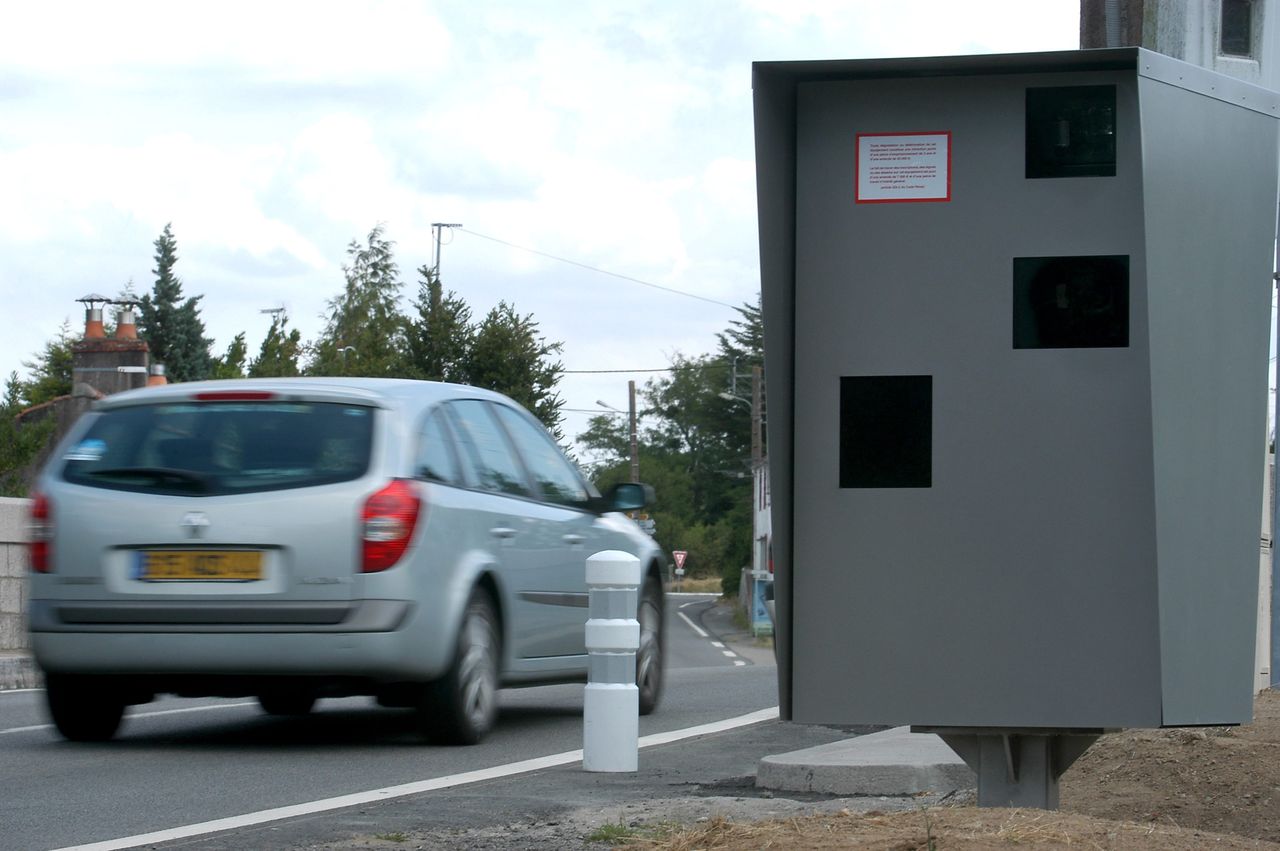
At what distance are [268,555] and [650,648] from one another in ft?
9.39

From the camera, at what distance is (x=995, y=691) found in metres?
4.62

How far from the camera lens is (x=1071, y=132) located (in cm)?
452

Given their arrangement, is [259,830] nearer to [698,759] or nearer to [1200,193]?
[698,759]

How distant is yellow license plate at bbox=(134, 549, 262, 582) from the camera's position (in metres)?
7.66

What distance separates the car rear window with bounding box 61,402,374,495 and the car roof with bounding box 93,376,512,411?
0.04m

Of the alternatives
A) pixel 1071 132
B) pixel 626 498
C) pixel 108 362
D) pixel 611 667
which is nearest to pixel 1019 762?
pixel 1071 132

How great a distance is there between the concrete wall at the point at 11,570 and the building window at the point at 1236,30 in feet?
38.4

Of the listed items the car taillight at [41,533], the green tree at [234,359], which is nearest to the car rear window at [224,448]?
the car taillight at [41,533]

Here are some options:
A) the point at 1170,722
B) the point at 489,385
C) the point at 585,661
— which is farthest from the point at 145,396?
the point at 489,385

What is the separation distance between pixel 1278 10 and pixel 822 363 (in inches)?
156

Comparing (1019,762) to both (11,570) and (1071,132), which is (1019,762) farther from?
(11,570)

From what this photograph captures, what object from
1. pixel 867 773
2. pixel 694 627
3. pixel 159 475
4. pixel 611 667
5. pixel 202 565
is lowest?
pixel 694 627

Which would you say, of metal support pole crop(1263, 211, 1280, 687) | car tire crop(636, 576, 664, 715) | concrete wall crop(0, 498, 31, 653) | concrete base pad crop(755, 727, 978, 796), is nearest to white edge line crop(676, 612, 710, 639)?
concrete wall crop(0, 498, 31, 653)

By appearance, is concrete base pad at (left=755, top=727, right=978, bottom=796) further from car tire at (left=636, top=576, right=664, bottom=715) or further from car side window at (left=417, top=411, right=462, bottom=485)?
car tire at (left=636, top=576, right=664, bottom=715)
